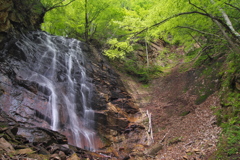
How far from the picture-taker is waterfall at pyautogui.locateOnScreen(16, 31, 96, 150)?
834cm

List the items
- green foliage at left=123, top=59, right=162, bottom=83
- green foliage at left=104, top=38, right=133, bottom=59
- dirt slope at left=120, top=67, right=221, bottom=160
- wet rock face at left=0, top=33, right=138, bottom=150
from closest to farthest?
dirt slope at left=120, top=67, right=221, bottom=160, wet rock face at left=0, top=33, right=138, bottom=150, green foliage at left=104, top=38, right=133, bottom=59, green foliage at left=123, top=59, right=162, bottom=83

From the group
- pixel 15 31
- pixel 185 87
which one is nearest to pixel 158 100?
pixel 185 87

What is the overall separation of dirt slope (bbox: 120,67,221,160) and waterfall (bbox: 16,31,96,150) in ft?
12.6

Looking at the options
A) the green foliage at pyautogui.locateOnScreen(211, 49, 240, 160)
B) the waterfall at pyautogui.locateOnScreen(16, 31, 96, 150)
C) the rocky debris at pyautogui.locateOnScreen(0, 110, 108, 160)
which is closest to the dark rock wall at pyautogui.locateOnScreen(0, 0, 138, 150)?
the waterfall at pyautogui.locateOnScreen(16, 31, 96, 150)

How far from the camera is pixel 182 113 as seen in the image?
32.0ft

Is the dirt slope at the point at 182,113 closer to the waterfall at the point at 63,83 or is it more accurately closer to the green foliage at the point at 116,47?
the green foliage at the point at 116,47

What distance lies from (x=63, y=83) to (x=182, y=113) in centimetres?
765

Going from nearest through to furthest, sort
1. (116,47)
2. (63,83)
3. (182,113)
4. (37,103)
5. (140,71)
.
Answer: (37,103) → (182,113) → (63,83) → (116,47) → (140,71)

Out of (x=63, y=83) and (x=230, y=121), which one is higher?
(x=63, y=83)

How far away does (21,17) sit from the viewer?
12.3m

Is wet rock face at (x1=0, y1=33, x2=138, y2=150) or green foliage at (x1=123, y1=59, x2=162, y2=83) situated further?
green foliage at (x1=123, y1=59, x2=162, y2=83)

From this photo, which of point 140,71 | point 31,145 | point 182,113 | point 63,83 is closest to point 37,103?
point 63,83

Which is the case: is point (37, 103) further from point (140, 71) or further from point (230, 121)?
point (140, 71)

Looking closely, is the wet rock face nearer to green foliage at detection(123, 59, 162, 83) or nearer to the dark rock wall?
the dark rock wall
